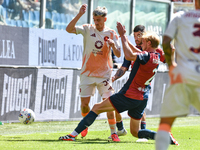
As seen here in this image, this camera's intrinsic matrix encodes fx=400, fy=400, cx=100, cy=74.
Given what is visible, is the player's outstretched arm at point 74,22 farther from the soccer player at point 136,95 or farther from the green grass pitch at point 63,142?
the green grass pitch at point 63,142

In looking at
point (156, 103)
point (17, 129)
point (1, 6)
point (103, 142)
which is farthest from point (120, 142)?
point (1, 6)

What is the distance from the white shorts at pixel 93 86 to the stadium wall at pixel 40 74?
259cm

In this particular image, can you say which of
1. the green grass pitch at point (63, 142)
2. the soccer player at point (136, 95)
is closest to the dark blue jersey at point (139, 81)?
the soccer player at point (136, 95)

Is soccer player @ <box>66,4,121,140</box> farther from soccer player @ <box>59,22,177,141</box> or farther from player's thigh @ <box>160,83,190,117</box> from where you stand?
player's thigh @ <box>160,83,190,117</box>

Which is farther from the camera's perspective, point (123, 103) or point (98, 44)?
point (98, 44)

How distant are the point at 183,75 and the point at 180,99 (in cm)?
23

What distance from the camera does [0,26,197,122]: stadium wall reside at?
951cm

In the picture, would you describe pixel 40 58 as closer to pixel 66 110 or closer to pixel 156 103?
pixel 66 110

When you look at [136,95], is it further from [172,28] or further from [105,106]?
[172,28]

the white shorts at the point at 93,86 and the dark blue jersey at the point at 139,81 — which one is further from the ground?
the dark blue jersey at the point at 139,81

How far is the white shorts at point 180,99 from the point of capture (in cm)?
386

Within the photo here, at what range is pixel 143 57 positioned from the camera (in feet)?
18.6

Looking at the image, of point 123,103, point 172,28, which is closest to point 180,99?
point 172,28

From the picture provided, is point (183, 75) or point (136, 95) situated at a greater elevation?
point (183, 75)
